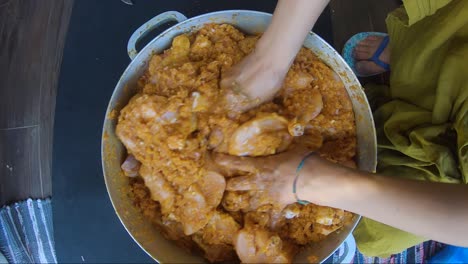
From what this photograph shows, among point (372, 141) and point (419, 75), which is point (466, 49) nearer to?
point (419, 75)

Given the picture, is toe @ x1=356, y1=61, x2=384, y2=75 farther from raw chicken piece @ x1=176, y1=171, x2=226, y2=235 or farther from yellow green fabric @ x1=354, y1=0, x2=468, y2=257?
raw chicken piece @ x1=176, y1=171, x2=226, y2=235

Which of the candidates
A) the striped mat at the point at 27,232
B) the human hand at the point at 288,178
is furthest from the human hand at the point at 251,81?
the striped mat at the point at 27,232

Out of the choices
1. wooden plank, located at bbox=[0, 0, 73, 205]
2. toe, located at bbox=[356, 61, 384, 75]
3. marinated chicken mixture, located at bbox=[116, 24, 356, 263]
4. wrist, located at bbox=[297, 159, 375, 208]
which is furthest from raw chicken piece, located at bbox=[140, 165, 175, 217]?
toe, located at bbox=[356, 61, 384, 75]

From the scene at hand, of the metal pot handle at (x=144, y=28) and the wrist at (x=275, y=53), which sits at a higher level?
the metal pot handle at (x=144, y=28)

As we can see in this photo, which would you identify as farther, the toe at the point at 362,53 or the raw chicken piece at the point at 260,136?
the toe at the point at 362,53

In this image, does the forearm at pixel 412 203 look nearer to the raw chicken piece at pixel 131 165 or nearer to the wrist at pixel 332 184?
the wrist at pixel 332 184
